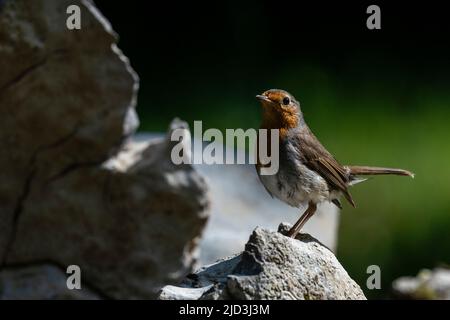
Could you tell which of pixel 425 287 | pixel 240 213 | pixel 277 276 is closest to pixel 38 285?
pixel 240 213

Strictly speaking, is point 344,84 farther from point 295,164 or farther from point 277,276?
point 277,276

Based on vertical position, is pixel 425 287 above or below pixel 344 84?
below

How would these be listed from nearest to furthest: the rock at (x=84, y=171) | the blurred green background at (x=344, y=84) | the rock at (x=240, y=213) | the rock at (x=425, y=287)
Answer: the rock at (x=84, y=171) → the rock at (x=425, y=287) → the rock at (x=240, y=213) → the blurred green background at (x=344, y=84)

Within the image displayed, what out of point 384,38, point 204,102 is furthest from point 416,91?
point 204,102

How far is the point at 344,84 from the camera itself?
732 cm

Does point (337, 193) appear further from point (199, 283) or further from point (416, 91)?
point (416, 91)

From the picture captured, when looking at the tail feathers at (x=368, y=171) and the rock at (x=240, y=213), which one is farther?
the rock at (x=240, y=213)

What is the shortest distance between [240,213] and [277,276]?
2.87 metres

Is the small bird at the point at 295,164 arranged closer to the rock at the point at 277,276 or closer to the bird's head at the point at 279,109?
the bird's head at the point at 279,109

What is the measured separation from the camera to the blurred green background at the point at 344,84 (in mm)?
6207

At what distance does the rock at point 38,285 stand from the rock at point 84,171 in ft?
0.08

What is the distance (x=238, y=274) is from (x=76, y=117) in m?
2.19

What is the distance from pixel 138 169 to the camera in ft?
16.2

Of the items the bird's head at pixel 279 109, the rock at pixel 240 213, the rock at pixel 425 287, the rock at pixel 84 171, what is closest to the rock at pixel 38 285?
the rock at pixel 84 171
